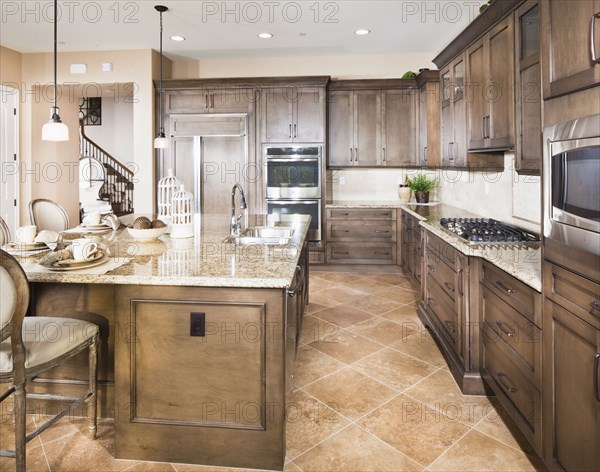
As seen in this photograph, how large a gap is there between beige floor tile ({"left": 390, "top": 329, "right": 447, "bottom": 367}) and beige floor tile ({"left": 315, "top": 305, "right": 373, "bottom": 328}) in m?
0.55

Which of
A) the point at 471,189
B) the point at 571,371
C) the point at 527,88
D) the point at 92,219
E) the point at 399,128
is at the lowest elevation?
the point at 571,371

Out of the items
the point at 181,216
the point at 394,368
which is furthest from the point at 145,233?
the point at 394,368

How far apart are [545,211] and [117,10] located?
4552mm

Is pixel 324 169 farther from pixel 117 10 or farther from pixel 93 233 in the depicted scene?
pixel 93 233

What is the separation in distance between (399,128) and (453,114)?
6.26ft

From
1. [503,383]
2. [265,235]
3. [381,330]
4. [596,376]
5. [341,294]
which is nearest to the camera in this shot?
[596,376]

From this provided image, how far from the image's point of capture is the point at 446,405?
2529 millimetres

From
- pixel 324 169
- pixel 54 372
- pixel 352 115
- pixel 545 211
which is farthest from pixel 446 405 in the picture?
pixel 352 115

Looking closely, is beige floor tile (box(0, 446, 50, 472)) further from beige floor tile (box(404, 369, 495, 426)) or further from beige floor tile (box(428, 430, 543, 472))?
beige floor tile (box(404, 369, 495, 426))

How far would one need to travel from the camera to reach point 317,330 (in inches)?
147

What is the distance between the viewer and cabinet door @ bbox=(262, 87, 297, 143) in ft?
19.3

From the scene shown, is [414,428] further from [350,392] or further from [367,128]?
[367,128]

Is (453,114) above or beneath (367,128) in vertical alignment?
beneath

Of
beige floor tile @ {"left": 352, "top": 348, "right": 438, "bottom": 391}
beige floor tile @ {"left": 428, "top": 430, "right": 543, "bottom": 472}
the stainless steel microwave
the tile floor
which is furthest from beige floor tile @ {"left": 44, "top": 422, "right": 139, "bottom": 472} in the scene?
the stainless steel microwave
